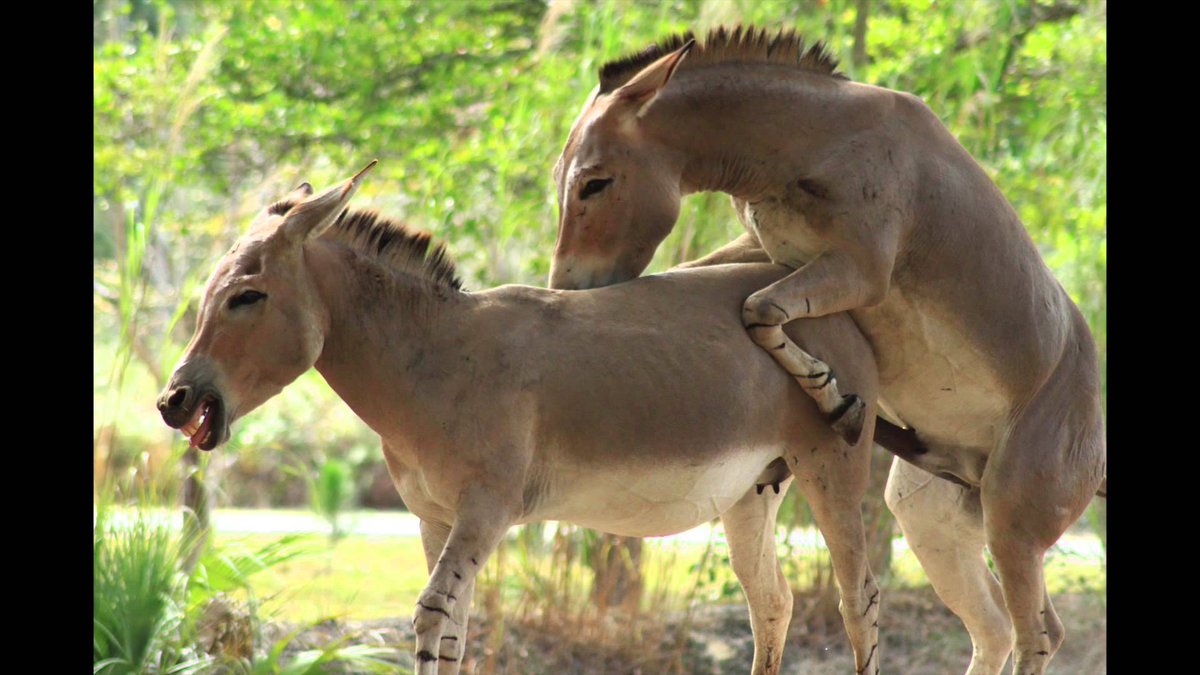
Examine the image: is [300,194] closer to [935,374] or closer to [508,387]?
[508,387]

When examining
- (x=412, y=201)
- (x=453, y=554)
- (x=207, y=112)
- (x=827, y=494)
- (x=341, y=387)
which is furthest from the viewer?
(x=207, y=112)

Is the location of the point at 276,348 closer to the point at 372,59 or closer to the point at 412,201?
the point at 412,201

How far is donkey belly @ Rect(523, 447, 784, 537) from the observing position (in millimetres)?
3131

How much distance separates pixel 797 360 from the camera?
327 cm

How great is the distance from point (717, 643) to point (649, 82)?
3.93m

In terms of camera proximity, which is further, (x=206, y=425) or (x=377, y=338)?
(x=377, y=338)

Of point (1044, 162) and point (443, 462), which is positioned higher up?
point (1044, 162)

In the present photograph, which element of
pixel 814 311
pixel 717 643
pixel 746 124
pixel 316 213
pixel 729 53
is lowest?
pixel 717 643

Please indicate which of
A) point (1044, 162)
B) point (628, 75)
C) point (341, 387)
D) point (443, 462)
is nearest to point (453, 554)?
point (443, 462)

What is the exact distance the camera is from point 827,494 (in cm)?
339

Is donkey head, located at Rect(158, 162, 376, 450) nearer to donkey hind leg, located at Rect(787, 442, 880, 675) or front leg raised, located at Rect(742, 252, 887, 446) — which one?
front leg raised, located at Rect(742, 252, 887, 446)

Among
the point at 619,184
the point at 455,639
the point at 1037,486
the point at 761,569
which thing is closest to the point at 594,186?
the point at 619,184

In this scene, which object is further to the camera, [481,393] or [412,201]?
[412,201]
